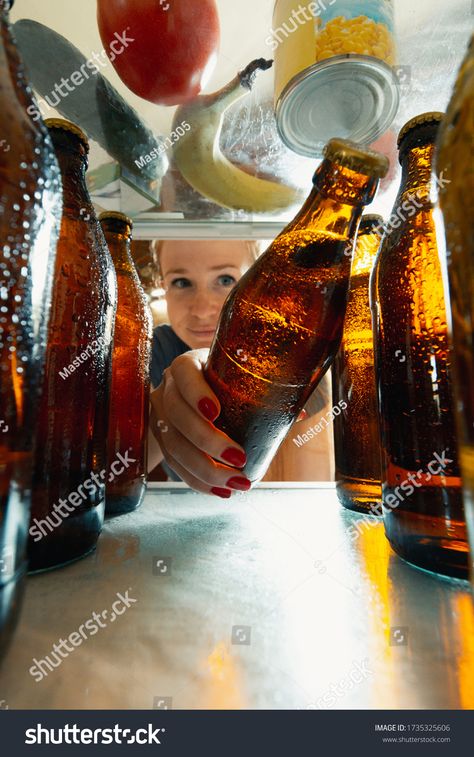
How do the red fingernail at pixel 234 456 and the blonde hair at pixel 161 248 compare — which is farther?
the blonde hair at pixel 161 248

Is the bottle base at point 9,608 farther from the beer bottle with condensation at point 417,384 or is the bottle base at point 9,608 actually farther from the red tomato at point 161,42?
the red tomato at point 161,42

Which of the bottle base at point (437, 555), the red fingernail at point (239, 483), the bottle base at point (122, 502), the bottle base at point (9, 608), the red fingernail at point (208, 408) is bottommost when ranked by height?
the bottle base at point (122, 502)

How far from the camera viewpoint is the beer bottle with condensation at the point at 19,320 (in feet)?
0.66

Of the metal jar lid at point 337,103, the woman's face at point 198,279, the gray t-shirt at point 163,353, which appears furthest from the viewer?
the gray t-shirt at point 163,353

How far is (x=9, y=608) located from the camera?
0.19 metres

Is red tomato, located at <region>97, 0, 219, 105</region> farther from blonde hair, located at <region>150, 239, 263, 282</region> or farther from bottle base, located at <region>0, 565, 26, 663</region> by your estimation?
blonde hair, located at <region>150, 239, 263, 282</region>

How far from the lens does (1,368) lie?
21cm

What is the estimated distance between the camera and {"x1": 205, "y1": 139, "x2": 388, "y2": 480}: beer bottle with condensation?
423 mm

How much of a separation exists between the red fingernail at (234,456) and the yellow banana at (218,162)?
1.29 feet

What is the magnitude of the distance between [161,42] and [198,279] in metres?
0.80

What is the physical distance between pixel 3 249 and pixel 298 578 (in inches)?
11.3

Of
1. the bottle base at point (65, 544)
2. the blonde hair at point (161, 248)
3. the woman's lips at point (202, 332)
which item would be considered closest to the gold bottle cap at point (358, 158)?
the bottle base at point (65, 544)

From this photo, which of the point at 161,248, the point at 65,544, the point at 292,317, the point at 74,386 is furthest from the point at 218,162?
the point at 161,248

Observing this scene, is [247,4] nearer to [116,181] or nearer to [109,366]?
[116,181]
